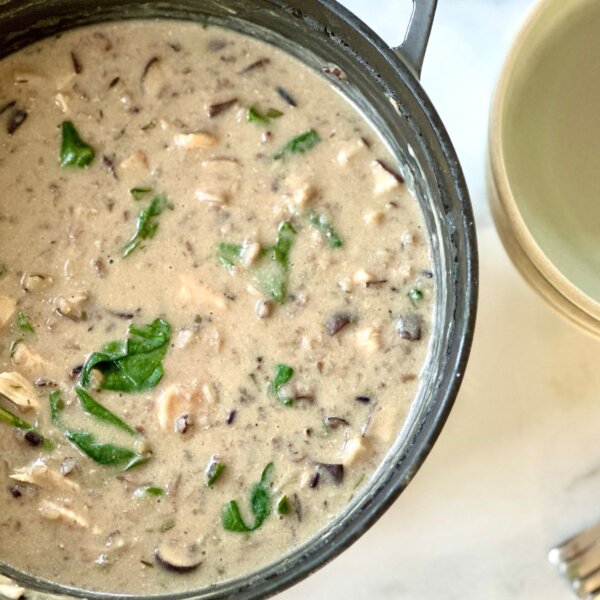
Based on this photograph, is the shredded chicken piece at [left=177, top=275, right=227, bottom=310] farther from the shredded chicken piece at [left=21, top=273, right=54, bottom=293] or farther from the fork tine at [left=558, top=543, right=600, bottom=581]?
the fork tine at [left=558, top=543, right=600, bottom=581]

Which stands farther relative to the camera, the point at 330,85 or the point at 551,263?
the point at 330,85

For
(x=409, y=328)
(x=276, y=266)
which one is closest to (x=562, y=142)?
(x=409, y=328)

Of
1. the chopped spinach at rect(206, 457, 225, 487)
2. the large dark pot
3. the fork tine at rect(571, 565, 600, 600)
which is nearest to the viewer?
the large dark pot

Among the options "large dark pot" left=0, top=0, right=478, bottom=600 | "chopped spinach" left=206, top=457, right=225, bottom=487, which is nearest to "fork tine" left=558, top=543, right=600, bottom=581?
"large dark pot" left=0, top=0, right=478, bottom=600

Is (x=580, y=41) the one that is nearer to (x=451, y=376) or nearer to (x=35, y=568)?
(x=451, y=376)

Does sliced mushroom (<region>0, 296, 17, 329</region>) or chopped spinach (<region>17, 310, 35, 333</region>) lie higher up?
sliced mushroom (<region>0, 296, 17, 329</region>)

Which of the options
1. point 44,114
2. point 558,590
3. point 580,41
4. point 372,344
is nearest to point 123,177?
point 44,114

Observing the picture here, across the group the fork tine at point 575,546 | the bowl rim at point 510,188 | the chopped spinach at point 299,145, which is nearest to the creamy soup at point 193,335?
the chopped spinach at point 299,145
